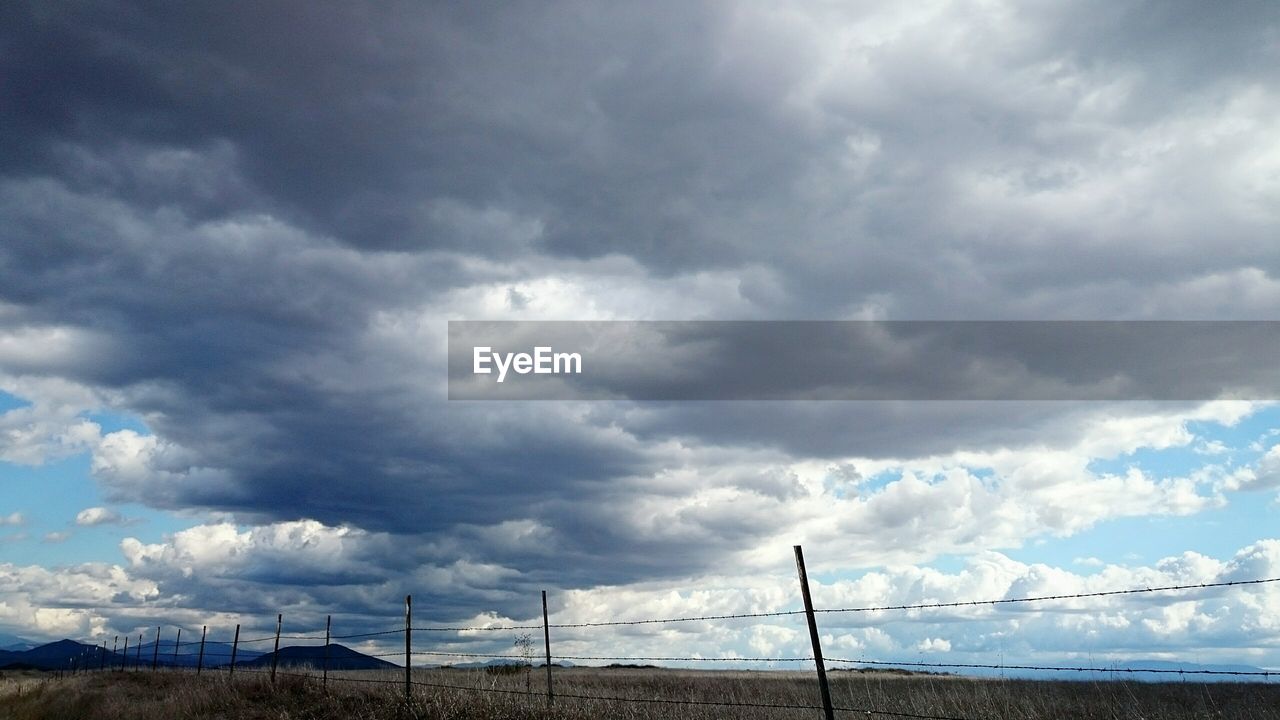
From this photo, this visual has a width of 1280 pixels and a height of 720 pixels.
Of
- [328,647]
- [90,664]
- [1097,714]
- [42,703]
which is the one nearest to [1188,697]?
[1097,714]

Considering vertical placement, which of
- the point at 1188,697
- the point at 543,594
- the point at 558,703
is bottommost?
the point at 1188,697

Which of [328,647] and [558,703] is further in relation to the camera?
[328,647]

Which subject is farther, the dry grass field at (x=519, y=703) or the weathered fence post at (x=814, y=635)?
the dry grass field at (x=519, y=703)

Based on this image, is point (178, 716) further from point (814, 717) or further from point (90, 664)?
point (90, 664)

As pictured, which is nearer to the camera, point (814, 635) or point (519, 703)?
point (814, 635)

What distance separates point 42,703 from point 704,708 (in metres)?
25.2

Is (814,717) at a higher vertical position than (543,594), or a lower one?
lower

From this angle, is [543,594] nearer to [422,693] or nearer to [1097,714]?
[422,693]

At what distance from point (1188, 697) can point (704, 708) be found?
63.1ft

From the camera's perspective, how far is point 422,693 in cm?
1847

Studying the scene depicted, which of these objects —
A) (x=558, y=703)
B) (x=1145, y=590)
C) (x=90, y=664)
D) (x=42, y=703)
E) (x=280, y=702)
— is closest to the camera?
(x=1145, y=590)

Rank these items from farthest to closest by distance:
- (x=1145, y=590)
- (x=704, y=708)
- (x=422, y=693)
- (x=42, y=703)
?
(x=42, y=703)
(x=422, y=693)
(x=704, y=708)
(x=1145, y=590)

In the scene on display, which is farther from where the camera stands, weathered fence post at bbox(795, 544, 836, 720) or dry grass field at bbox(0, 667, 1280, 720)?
dry grass field at bbox(0, 667, 1280, 720)

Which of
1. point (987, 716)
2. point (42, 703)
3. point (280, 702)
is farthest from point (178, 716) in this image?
point (987, 716)
